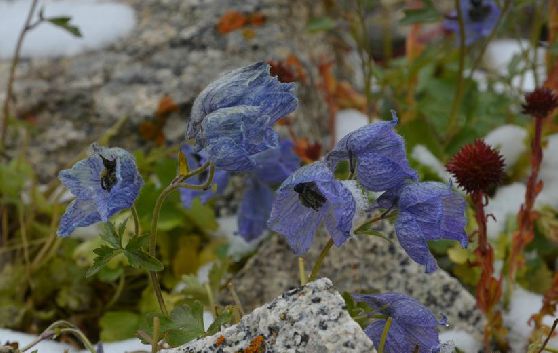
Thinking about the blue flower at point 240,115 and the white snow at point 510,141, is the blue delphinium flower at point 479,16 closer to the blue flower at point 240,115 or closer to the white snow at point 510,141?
the white snow at point 510,141

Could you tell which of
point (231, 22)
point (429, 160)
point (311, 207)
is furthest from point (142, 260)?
point (231, 22)

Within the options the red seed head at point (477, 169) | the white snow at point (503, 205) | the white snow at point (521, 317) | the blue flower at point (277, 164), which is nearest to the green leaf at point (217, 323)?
the red seed head at point (477, 169)

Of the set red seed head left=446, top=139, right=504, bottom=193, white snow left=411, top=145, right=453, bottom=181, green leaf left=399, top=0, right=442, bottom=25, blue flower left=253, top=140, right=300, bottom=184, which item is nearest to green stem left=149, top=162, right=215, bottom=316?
red seed head left=446, top=139, right=504, bottom=193

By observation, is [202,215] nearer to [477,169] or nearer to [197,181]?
[197,181]

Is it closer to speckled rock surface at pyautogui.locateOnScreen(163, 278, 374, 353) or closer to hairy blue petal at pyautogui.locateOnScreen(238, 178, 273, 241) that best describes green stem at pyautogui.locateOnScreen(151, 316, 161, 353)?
speckled rock surface at pyautogui.locateOnScreen(163, 278, 374, 353)

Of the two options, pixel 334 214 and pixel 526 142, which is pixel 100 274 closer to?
pixel 334 214
